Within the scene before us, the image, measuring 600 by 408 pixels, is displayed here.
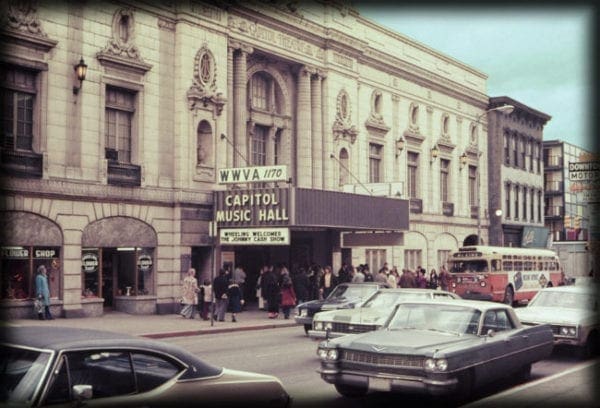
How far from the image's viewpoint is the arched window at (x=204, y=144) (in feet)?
103

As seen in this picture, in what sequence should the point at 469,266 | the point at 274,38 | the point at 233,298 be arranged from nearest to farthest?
1. the point at 233,298
2. the point at 469,266
3. the point at 274,38

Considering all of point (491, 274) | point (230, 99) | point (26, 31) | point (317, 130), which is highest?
point (26, 31)

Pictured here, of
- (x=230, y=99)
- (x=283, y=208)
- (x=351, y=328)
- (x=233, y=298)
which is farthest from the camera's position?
(x=230, y=99)

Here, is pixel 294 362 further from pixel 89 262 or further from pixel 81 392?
pixel 89 262

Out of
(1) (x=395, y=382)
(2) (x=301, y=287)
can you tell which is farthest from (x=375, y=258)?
(1) (x=395, y=382)

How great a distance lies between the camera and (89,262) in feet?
88.0

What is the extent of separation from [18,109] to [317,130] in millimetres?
16745

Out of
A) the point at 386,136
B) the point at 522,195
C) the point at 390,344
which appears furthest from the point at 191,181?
the point at 522,195

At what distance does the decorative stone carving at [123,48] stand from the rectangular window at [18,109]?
9.88ft

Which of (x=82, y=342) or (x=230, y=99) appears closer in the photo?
(x=82, y=342)

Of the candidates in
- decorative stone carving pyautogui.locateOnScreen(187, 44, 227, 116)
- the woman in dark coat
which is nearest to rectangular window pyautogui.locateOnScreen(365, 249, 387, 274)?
the woman in dark coat

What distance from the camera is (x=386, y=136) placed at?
145 feet

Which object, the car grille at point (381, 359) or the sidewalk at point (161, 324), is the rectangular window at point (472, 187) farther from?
the car grille at point (381, 359)

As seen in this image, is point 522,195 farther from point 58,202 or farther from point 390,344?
point 390,344
